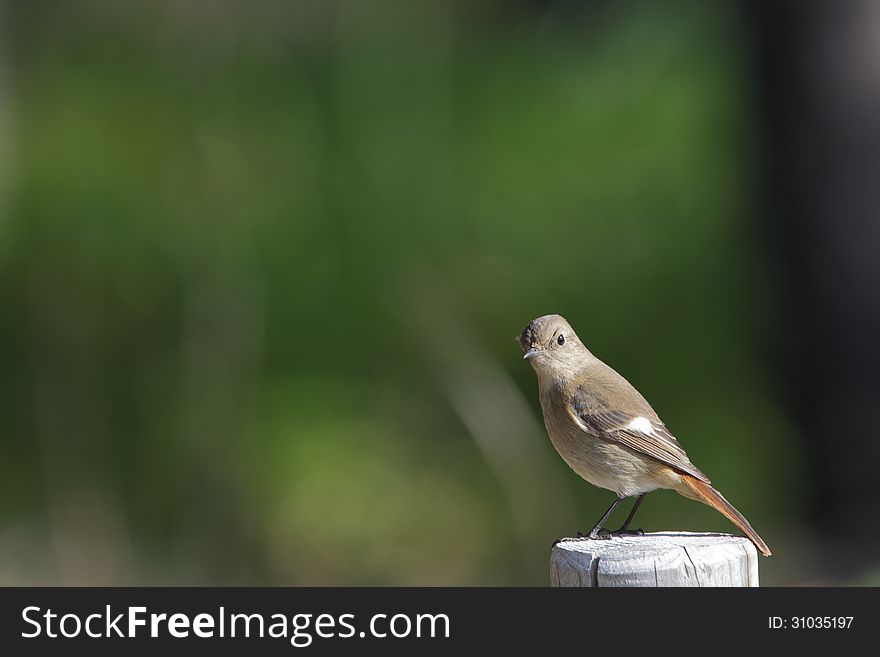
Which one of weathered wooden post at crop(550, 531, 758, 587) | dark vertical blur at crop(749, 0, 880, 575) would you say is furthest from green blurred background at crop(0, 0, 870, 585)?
weathered wooden post at crop(550, 531, 758, 587)

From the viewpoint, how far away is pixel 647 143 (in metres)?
8.74

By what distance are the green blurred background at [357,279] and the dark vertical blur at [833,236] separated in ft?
1.33

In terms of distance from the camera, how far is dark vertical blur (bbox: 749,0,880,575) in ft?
22.6

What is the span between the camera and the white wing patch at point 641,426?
395cm

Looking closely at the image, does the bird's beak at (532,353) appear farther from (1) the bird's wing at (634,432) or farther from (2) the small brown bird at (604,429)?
(1) the bird's wing at (634,432)

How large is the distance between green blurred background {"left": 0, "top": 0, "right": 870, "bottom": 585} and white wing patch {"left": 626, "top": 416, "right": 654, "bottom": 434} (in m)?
2.75

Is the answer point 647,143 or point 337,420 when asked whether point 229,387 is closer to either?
point 337,420

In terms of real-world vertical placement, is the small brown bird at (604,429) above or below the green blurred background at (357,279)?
Result: below

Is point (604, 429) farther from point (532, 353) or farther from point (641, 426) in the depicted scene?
point (532, 353)

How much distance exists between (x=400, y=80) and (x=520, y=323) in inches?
82.8

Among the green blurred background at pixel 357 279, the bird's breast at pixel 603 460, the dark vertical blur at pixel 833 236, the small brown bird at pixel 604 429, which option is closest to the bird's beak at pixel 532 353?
the small brown bird at pixel 604 429

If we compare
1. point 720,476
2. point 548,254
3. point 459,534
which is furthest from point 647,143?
point 459,534

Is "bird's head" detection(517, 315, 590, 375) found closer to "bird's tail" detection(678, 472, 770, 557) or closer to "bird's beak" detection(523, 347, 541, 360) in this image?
"bird's beak" detection(523, 347, 541, 360)

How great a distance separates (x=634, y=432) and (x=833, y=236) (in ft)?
11.7
